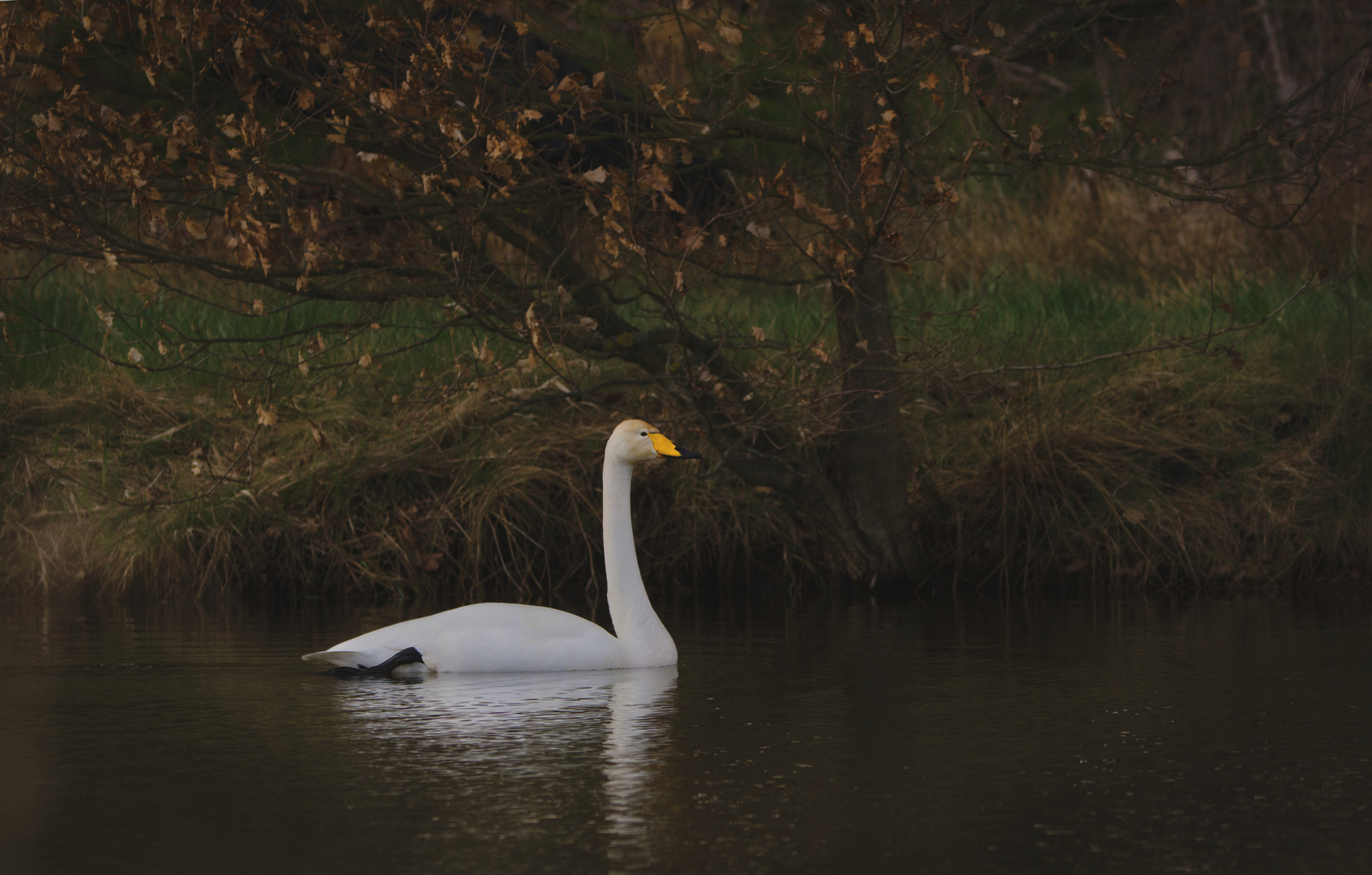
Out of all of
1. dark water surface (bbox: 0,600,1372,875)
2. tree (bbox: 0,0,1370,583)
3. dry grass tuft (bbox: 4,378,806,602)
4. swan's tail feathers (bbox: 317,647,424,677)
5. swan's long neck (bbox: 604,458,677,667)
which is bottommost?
dark water surface (bbox: 0,600,1372,875)

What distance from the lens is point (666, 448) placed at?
8812 millimetres

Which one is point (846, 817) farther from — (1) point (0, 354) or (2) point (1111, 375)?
(1) point (0, 354)

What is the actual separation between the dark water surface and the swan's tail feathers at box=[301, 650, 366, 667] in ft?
0.30

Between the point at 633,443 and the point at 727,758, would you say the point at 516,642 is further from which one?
the point at 727,758

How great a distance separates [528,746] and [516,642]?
1937 millimetres

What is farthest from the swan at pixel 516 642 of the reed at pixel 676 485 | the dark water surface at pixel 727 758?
the reed at pixel 676 485

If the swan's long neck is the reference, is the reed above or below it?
above

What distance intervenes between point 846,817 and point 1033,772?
35.0 inches

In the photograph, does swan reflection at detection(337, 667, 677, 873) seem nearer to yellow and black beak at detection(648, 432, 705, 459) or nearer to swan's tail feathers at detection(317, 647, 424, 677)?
swan's tail feathers at detection(317, 647, 424, 677)

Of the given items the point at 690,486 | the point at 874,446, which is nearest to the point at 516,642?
the point at 874,446

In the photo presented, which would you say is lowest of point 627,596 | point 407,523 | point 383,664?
point 383,664

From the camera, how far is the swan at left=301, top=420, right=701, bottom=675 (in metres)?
8.30

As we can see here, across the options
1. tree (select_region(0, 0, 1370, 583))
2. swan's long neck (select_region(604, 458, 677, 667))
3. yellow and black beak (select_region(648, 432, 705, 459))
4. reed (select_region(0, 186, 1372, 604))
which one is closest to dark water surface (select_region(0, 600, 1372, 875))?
swan's long neck (select_region(604, 458, 677, 667))

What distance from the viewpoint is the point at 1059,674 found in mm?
8070
